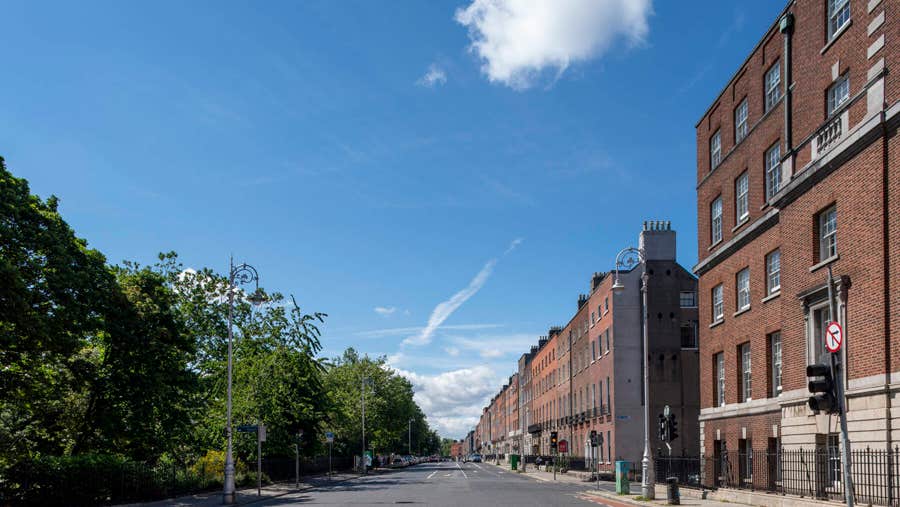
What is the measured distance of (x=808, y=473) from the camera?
21906 mm

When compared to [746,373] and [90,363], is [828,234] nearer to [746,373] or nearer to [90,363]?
[746,373]

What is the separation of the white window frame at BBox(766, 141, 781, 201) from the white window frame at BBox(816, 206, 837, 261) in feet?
14.9

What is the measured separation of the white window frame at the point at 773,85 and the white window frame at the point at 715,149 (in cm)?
508

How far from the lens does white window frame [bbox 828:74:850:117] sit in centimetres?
2266

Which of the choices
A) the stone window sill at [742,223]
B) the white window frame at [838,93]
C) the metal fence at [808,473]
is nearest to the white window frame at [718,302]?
the stone window sill at [742,223]

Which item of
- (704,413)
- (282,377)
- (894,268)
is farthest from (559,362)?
(894,268)

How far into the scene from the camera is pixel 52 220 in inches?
1055

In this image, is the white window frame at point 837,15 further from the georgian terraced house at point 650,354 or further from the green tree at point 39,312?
the georgian terraced house at point 650,354

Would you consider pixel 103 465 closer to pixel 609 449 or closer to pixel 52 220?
pixel 52 220

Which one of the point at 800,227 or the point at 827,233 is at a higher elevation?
the point at 800,227

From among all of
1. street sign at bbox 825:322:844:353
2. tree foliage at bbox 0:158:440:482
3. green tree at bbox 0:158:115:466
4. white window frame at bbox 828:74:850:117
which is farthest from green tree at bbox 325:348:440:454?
street sign at bbox 825:322:844:353

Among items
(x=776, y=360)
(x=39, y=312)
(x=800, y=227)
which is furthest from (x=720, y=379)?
(x=39, y=312)

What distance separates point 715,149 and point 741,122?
324 cm

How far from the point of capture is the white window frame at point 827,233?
22703 mm
